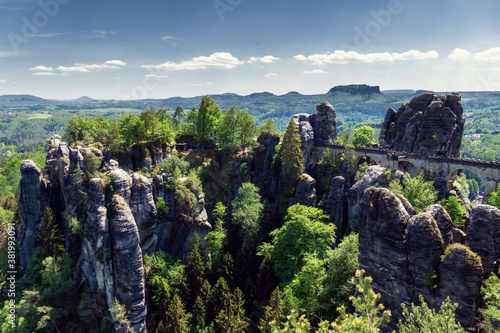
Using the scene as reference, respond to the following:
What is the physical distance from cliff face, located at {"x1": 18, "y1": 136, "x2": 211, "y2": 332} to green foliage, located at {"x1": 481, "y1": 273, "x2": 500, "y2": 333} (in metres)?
32.4

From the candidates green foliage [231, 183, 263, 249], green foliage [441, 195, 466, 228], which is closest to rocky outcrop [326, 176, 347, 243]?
green foliage [231, 183, 263, 249]

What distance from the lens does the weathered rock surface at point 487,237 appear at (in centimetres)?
1900

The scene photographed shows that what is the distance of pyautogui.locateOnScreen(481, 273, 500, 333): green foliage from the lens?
1555 cm

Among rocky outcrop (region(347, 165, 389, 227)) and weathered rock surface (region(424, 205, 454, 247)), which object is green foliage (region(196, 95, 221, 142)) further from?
weathered rock surface (region(424, 205, 454, 247))

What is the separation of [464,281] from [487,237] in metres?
3.47

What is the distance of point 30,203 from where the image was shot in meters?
44.2

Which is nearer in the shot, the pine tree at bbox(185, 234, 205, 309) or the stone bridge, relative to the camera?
the pine tree at bbox(185, 234, 205, 309)

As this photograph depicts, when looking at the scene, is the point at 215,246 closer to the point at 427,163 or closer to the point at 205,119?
the point at 205,119

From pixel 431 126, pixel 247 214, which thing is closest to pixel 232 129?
pixel 247 214

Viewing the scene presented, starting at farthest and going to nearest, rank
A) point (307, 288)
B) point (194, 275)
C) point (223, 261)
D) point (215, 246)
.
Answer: point (215, 246) → point (223, 261) → point (194, 275) → point (307, 288)

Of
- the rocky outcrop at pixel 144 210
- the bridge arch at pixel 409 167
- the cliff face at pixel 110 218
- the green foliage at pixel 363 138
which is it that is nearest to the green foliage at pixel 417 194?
the bridge arch at pixel 409 167

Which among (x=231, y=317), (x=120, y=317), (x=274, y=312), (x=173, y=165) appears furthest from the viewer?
(x=173, y=165)

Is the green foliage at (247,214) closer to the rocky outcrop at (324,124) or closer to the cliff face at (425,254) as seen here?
the cliff face at (425,254)

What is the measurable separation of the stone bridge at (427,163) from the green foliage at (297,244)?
25461 millimetres
